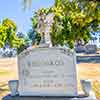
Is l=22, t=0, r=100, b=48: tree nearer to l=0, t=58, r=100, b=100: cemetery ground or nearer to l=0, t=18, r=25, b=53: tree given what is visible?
l=0, t=58, r=100, b=100: cemetery ground

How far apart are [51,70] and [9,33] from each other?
69.6m

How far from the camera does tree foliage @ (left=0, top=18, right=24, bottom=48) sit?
7174cm

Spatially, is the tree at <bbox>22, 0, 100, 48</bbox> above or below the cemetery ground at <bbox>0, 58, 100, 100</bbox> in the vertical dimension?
above

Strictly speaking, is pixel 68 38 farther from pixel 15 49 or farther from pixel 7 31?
pixel 15 49

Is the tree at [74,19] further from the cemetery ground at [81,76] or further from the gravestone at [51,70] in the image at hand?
the gravestone at [51,70]

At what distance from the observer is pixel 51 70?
12.4 metres

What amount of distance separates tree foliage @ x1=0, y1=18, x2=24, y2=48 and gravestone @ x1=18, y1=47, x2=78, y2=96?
56941 mm

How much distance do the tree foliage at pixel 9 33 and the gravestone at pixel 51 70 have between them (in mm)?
56941

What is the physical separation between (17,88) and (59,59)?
180 cm

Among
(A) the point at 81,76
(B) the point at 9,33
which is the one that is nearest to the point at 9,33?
(B) the point at 9,33

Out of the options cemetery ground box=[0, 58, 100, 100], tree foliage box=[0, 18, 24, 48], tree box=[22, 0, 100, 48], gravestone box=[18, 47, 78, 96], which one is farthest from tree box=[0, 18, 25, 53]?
gravestone box=[18, 47, 78, 96]

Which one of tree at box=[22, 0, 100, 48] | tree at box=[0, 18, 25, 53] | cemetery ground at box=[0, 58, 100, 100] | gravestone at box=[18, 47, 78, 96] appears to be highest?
tree at box=[0, 18, 25, 53]

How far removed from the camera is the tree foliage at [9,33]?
71.7 meters

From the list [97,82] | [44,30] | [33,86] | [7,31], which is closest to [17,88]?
[33,86]
